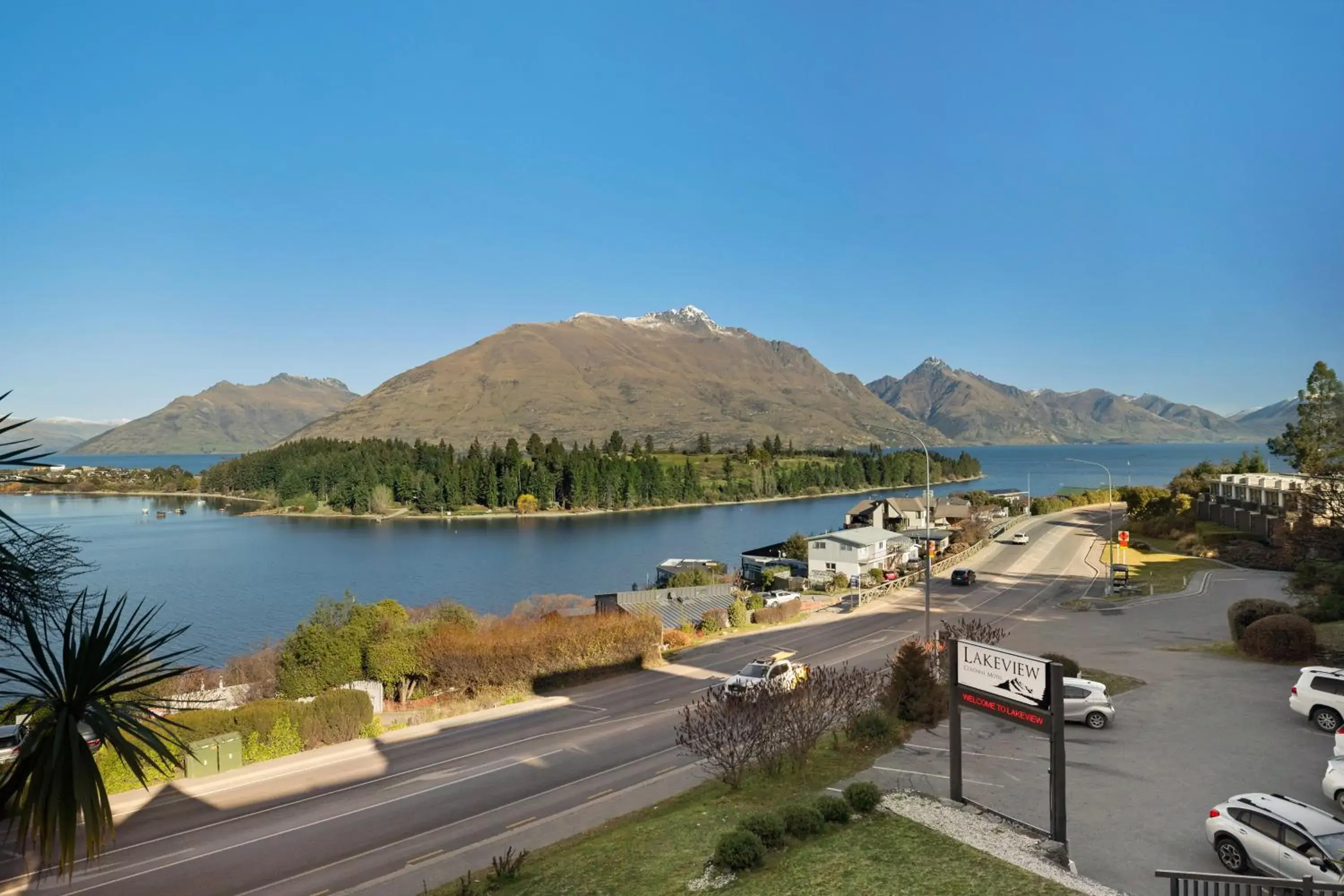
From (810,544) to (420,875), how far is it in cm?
5137

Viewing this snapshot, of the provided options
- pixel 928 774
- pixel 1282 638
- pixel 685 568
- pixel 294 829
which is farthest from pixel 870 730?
pixel 685 568

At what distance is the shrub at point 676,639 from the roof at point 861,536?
23488 mm

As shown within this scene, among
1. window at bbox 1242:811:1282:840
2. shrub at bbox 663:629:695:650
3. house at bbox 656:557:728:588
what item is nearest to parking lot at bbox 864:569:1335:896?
window at bbox 1242:811:1282:840

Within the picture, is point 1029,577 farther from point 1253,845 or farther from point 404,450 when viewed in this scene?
point 404,450

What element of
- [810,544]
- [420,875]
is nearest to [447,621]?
[420,875]

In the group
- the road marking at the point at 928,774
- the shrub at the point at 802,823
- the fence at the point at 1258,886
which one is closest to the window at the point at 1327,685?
the road marking at the point at 928,774

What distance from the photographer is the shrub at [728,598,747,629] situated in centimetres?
4416

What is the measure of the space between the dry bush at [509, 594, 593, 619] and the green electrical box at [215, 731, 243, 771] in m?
25.3

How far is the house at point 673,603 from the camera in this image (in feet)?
151

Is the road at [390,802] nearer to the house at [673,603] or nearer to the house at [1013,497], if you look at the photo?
the house at [673,603]

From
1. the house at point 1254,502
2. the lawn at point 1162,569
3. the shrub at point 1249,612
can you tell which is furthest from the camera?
the house at point 1254,502

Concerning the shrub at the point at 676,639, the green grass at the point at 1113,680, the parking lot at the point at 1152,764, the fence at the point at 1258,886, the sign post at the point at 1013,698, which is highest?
the sign post at the point at 1013,698

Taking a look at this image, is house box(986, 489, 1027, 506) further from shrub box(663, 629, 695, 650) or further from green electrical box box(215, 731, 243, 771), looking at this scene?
green electrical box box(215, 731, 243, 771)

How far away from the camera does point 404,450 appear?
189375mm
